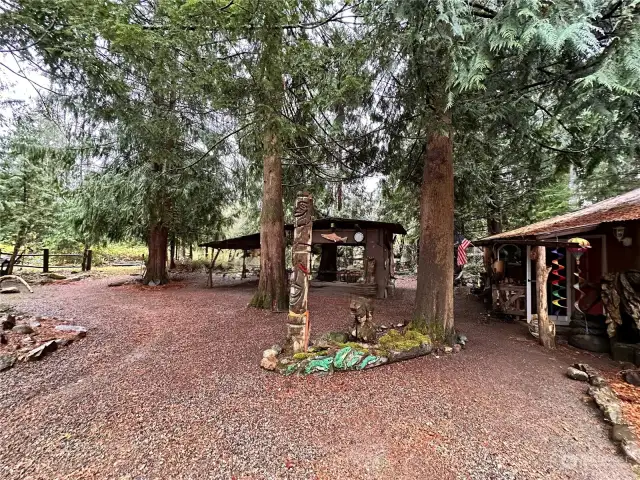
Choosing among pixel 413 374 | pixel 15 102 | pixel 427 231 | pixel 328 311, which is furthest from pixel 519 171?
pixel 15 102

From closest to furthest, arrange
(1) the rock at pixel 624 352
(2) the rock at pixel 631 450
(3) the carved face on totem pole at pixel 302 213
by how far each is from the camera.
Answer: (2) the rock at pixel 631 450, (3) the carved face on totem pole at pixel 302 213, (1) the rock at pixel 624 352

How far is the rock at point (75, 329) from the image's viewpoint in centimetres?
549

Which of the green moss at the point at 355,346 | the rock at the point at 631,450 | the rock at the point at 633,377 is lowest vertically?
the rock at the point at 631,450

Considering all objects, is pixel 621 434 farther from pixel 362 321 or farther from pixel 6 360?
pixel 6 360

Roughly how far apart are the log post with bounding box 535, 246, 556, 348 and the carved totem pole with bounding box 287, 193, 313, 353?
181 inches

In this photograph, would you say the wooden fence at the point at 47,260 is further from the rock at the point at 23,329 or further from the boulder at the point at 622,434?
the boulder at the point at 622,434

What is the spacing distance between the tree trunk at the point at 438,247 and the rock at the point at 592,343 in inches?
109

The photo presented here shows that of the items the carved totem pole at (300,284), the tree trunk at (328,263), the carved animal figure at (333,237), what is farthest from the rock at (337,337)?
the tree trunk at (328,263)

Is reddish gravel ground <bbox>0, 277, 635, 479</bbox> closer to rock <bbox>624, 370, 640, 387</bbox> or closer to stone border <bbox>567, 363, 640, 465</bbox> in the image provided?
stone border <bbox>567, 363, 640, 465</bbox>

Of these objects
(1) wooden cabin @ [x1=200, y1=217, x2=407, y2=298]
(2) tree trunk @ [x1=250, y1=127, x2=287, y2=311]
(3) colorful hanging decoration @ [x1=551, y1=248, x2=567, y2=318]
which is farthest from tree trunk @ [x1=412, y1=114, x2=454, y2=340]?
(1) wooden cabin @ [x1=200, y1=217, x2=407, y2=298]

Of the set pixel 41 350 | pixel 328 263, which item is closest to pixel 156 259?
pixel 328 263

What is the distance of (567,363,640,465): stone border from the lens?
2.81m

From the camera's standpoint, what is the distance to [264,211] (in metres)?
7.80

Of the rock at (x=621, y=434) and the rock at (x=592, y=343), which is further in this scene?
the rock at (x=592, y=343)
